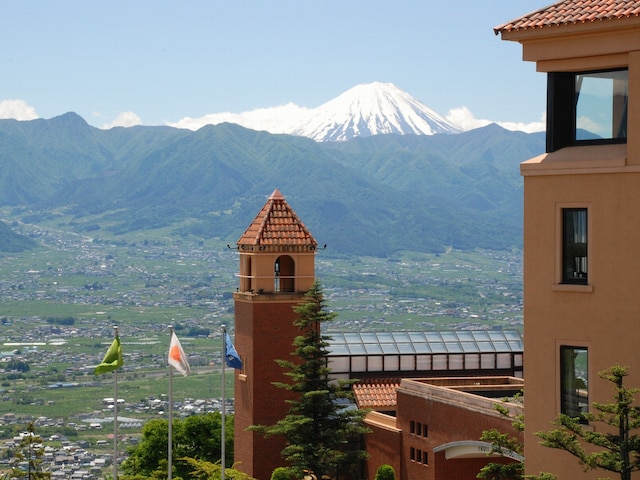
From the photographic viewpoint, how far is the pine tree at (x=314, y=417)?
42719 mm

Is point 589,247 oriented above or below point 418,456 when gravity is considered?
above

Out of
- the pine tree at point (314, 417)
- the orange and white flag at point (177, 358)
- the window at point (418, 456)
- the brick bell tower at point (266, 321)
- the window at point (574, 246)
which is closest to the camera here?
the window at point (574, 246)

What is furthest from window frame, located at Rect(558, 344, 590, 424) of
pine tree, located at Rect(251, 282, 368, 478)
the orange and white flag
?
pine tree, located at Rect(251, 282, 368, 478)

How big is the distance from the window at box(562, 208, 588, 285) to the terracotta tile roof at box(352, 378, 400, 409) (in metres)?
24.6

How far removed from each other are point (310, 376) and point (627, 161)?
62.8ft

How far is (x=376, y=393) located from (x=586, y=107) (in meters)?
26.6

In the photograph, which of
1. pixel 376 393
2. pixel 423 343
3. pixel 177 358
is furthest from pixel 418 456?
pixel 423 343

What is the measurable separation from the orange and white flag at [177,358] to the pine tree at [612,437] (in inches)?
521

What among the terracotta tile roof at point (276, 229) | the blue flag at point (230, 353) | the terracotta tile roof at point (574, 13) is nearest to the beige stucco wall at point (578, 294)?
the terracotta tile roof at point (574, 13)

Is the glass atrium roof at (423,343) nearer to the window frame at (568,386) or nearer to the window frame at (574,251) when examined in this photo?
the window frame at (568,386)

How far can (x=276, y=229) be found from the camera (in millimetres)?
50188

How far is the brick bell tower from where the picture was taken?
48.5m

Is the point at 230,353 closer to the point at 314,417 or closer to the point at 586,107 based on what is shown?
the point at 314,417

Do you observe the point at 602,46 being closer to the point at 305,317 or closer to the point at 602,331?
the point at 602,331
